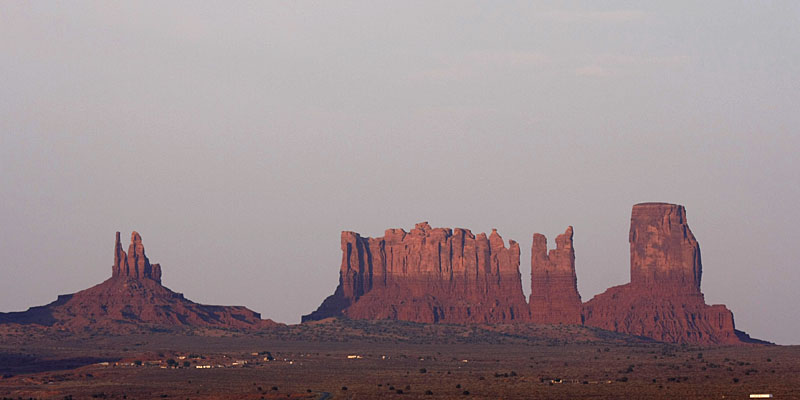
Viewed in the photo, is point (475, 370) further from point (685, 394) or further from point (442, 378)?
point (685, 394)

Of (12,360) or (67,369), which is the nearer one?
(67,369)

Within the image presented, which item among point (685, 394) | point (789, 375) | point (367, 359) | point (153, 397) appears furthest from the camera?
point (367, 359)

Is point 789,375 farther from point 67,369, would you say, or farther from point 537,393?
point 67,369

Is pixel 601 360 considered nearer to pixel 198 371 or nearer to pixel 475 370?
pixel 475 370

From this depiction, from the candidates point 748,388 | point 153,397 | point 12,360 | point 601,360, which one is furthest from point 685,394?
point 12,360

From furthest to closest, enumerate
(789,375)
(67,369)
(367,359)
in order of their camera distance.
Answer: (367,359) < (67,369) < (789,375)

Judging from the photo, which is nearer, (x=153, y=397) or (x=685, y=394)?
(x=685, y=394)

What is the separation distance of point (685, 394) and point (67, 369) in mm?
84483

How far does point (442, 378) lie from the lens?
15150 centimetres

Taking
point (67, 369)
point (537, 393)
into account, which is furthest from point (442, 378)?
point (67, 369)

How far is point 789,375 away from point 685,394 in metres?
26.1

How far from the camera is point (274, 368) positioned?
174750 mm

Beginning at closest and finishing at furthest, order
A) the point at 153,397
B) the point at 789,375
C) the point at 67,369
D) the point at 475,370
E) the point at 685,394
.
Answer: the point at 685,394, the point at 153,397, the point at 789,375, the point at 475,370, the point at 67,369

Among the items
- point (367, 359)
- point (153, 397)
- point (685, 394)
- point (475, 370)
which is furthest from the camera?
point (367, 359)
